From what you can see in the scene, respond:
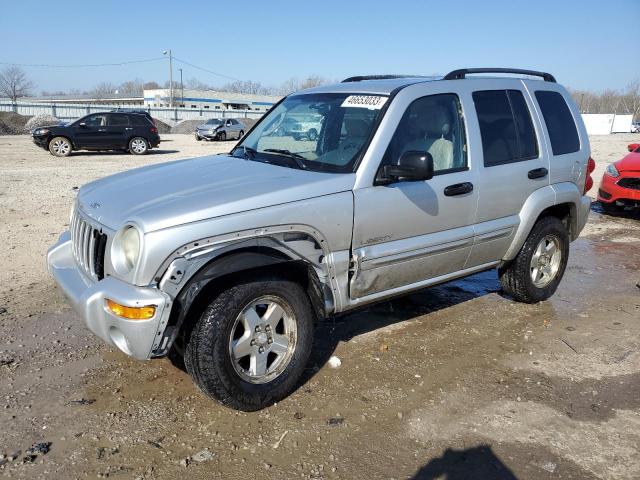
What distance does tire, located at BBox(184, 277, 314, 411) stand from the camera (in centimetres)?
314

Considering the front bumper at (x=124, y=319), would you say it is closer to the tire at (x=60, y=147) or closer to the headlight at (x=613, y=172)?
the headlight at (x=613, y=172)

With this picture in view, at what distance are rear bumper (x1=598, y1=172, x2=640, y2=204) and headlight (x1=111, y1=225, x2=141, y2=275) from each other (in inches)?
357

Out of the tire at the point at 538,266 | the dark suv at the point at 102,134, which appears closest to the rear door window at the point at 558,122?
the tire at the point at 538,266

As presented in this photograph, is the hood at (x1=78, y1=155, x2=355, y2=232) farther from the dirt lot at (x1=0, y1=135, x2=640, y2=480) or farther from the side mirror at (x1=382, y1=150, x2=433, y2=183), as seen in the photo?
the dirt lot at (x1=0, y1=135, x2=640, y2=480)

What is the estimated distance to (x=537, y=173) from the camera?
4.79 m

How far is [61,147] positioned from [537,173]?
18.8 m

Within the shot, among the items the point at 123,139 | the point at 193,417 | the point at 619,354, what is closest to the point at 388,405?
the point at 193,417

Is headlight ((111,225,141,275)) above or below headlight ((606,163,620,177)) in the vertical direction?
above

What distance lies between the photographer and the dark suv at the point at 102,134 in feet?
64.6

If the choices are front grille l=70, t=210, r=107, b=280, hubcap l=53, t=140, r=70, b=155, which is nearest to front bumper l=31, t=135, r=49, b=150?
hubcap l=53, t=140, r=70, b=155

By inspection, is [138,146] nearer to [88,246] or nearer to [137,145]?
[137,145]

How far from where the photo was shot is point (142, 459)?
294 cm

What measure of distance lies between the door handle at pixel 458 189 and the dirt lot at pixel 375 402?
49.2 inches

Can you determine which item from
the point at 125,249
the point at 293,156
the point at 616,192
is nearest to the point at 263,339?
the point at 125,249
